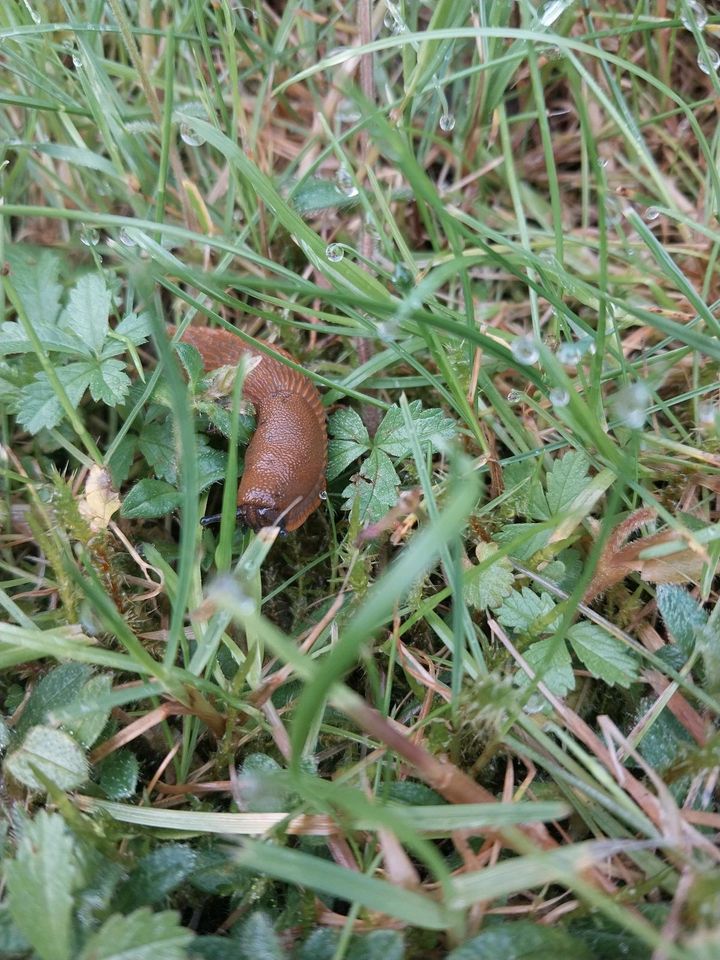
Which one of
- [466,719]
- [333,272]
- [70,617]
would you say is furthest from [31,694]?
[333,272]

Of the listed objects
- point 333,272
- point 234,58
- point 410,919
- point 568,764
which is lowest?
point 568,764

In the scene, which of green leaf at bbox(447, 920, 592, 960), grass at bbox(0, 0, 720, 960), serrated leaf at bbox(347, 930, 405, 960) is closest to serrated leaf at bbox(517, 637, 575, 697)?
grass at bbox(0, 0, 720, 960)

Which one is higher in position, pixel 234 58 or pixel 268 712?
pixel 234 58

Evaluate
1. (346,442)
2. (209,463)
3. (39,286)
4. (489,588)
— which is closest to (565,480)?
(489,588)

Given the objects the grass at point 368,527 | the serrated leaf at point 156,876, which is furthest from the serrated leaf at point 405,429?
the serrated leaf at point 156,876

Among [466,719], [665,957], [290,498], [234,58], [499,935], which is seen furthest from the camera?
[234,58]

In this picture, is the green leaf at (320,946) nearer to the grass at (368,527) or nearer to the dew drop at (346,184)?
the grass at (368,527)

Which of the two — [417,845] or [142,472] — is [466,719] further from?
[142,472]

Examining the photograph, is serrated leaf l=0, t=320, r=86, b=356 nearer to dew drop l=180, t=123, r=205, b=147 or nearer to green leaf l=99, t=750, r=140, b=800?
dew drop l=180, t=123, r=205, b=147
